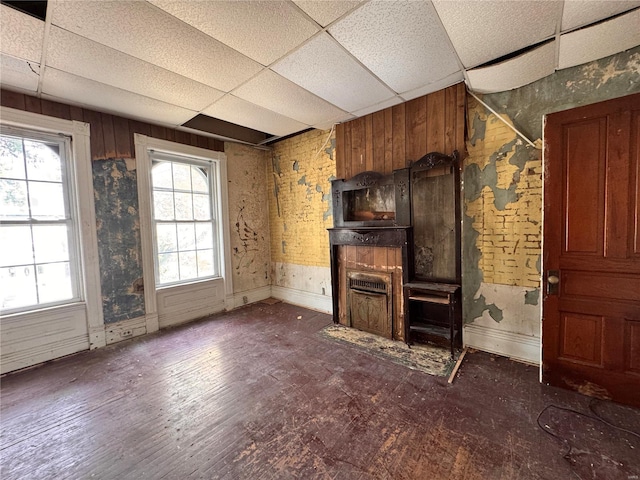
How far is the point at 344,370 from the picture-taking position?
2.51 m

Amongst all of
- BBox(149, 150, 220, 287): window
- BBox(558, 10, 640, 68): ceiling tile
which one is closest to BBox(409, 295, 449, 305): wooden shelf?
BBox(558, 10, 640, 68): ceiling tile

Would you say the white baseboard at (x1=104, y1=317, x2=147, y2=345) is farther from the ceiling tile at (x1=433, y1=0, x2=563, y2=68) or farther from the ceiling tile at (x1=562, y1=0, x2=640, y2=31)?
the ceiling tile at (x1=562, y1=0, x2=640, y2=31)

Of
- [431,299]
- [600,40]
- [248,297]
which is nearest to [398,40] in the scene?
[600,40]

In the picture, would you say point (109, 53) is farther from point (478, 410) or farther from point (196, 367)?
point (478, 410)

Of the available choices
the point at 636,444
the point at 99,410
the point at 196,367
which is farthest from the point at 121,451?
the point at 636,444

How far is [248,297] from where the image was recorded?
4703 millimetres

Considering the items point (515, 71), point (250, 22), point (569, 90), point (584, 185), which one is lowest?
point (584, 185)

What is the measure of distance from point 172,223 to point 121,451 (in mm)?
2857

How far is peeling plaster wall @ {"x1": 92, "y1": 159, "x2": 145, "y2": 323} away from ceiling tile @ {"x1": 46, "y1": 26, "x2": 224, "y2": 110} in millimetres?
1153

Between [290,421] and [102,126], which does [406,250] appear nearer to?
[290,421]

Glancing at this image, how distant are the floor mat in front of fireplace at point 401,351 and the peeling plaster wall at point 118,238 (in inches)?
102

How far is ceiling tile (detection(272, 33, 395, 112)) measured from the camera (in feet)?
6.76

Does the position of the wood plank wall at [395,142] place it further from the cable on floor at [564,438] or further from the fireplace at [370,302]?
the cable on floor at [564,438]

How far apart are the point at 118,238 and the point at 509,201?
4531mm
